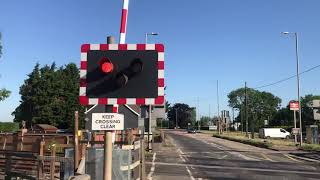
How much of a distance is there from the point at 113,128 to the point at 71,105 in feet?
278

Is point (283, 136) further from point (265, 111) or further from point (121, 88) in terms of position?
point (265, 111)

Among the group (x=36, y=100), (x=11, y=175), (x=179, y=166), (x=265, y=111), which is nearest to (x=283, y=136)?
(x=36, y=100)

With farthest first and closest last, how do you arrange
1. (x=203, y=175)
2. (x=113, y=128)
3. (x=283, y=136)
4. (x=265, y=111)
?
(x=265, y=111)
(x=283, y=136)
(x=203, y=175)
(x=113, y=128)

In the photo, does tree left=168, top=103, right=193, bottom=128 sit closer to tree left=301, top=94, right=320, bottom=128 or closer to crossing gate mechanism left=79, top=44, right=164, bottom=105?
tree left=301, top=94, right=320, bottom=128

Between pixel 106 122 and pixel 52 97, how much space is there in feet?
279

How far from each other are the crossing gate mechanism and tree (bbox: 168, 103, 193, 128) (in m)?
184

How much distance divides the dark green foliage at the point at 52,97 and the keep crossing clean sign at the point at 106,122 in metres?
77.9

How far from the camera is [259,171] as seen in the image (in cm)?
2159

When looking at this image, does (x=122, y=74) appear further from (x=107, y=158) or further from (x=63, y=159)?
(x=63, y=159)

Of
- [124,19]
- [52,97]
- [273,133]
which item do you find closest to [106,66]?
[124,19]

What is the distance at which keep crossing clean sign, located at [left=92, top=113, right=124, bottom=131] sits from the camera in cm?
693

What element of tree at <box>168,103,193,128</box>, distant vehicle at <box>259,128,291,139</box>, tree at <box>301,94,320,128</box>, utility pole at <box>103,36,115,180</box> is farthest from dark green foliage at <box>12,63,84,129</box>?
tree at <box>168,103,193,128</box>

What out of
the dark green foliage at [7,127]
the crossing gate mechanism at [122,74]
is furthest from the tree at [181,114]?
the crossing gate mechanism at [122,74]

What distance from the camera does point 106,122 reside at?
22.8 feet
